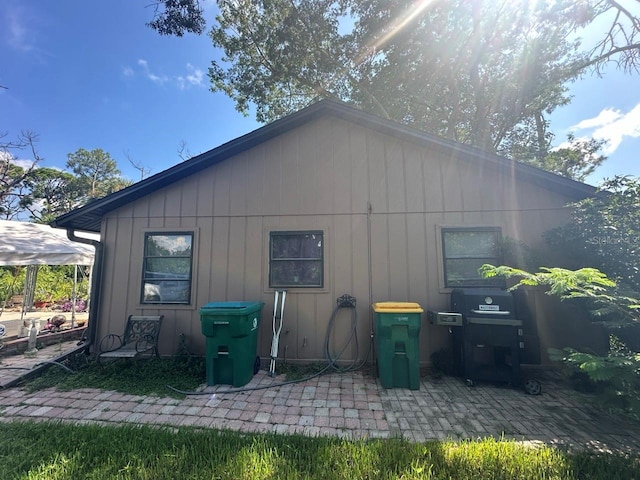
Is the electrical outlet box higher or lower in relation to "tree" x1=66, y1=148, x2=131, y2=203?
lower

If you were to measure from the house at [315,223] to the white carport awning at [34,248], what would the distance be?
1.62m

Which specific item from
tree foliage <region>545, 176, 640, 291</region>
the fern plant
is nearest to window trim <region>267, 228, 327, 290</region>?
the fern plant

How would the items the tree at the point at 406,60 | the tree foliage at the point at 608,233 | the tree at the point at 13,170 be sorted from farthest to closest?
the tree at the point at 13,170
the tree at the point at 406,60
the tree foliage at the point at 608,233

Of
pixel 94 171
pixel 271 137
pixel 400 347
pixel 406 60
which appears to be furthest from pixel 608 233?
pixel 94 171

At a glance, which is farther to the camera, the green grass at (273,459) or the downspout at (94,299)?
the downspout at (94,299)

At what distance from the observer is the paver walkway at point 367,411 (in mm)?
2723

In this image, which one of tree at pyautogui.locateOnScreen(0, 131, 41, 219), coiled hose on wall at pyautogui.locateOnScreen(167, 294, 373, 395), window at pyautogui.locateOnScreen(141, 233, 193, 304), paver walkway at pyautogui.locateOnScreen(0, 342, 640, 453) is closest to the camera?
paver walkway at pyautogui.locateOnScreen(0, 342, 640, 453)

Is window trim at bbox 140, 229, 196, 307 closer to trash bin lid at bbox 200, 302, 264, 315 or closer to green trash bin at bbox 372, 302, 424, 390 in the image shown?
trash bin lid at bbox 200, 302, 264, 315

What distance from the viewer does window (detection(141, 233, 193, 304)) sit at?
16.4 feet

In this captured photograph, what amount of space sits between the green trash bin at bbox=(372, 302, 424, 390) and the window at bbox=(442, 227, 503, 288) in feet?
4.15

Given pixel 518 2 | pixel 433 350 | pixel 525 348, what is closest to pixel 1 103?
pixel 433 350

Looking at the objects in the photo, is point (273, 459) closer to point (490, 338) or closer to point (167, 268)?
point (490, 338)

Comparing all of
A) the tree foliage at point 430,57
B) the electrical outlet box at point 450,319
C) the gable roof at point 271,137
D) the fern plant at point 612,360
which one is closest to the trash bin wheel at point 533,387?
the fern plant at point 612,360

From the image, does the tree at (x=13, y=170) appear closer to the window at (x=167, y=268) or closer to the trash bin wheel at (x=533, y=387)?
the window at (x=167, y=268)
